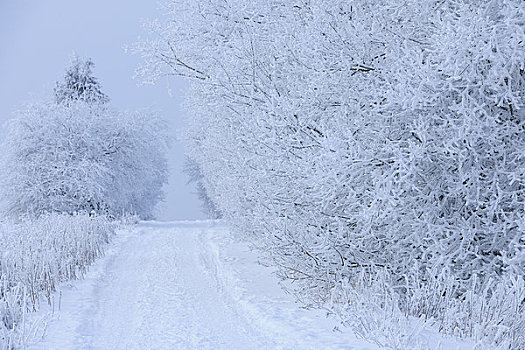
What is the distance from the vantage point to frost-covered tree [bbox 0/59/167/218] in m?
24.7

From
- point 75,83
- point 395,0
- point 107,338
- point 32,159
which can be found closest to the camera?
point 107,338

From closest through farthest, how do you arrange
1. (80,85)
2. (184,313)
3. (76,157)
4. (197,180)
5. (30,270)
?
(184,313)
(30,270)
(76,157)
(80,85)
(197,180)

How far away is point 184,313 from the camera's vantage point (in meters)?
6.84

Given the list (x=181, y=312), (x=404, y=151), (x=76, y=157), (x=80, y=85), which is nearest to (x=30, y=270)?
(x=181, y=312)

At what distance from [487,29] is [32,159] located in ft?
74.2

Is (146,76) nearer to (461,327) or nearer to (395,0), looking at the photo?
(395,0)

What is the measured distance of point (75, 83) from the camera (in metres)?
31.3

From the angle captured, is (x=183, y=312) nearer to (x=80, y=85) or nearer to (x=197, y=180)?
(x=80, y=85)

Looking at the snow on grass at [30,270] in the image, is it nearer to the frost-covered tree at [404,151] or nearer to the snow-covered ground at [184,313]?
the snow-covered ground at [184,313]

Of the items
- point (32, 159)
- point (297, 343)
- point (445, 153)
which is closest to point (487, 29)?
point (445, 153)

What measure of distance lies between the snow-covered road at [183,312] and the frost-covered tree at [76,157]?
1428 centimetres

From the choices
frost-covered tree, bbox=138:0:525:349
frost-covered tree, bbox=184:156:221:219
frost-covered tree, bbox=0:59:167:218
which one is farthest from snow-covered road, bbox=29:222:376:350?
frost-covered tree, bbox=184:156:221:219

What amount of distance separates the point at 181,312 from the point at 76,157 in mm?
20380

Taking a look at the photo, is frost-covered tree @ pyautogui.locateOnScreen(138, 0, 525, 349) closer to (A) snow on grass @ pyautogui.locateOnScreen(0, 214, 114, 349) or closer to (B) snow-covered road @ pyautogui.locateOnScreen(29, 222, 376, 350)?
(B) snow-covered road @ pyautogui.locateOnScreen(29, 222, 376, 350)
